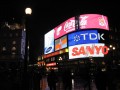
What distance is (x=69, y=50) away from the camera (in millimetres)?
69312

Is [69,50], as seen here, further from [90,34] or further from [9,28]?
[9,28]

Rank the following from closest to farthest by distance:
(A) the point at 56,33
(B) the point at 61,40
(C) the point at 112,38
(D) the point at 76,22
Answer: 1. (D) the point at 76,22
2. (B) the point at 61,40
3. (A) the point at 56,33
4. (C) the point at 112,38

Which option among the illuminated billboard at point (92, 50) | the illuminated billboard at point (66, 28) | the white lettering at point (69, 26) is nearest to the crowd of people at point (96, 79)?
the illuminated billboard at point (92, 50)

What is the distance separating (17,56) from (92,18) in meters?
67.3

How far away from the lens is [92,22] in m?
65.9

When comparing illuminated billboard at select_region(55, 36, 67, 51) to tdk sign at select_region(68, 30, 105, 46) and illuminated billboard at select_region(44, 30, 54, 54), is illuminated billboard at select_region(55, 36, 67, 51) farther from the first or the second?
tdk sign at select_region(68, 30, 105, 46)

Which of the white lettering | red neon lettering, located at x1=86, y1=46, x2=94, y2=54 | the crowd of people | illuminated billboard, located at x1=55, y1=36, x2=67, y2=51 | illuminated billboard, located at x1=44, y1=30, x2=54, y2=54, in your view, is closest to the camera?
the crowd of people

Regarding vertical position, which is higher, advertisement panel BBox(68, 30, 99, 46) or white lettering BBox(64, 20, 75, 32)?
white lettering BBox(64, 20, 75, 32)

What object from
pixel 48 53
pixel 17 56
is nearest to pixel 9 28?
pixel 17 56

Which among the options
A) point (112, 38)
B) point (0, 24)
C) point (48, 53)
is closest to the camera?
point (48, 53)

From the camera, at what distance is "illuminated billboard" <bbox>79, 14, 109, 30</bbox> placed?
65.6 metres

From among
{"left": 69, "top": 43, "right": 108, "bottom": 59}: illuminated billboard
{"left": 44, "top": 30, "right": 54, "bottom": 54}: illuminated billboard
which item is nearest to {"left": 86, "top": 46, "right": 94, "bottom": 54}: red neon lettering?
{"left": 69, "top": 43, "right": 108, "bottom": 59}: illuminated billboard

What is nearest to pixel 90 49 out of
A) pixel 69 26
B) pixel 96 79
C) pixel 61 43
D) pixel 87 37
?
pixel 87 37

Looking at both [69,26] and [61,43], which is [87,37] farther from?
[61,43]
